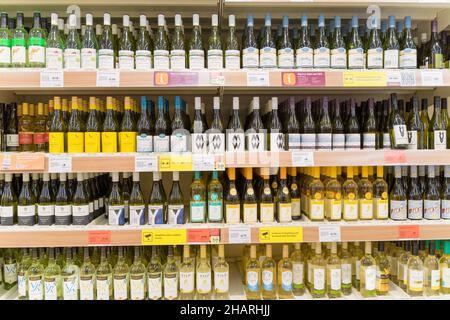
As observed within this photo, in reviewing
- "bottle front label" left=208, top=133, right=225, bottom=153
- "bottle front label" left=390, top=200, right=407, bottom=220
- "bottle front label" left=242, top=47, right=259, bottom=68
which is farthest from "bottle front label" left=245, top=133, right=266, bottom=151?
"bottle front label" left=390, top=200, right=407, bottom=220

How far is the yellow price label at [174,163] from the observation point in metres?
1.76

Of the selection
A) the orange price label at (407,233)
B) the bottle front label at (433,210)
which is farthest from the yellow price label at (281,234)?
the bottle front label at (433,210)

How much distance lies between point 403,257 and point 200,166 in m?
1.26

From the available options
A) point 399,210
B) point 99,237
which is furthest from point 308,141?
point 99,237

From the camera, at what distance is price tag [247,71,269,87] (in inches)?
69.2

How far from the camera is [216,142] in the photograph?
1835mm

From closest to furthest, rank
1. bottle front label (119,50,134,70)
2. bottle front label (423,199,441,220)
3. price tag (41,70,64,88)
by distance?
1. price tag (41,70,64,88)
2. bottle front label (119,50,134,70)
3. bottle front label (423,199,441,220)

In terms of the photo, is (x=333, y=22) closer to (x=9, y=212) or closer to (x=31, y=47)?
(x=31, y=47)

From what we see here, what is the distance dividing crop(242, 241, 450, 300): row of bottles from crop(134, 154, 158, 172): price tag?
670mm

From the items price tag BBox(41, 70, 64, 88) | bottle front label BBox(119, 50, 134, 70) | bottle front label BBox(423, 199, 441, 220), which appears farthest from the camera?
bottle front label BBox(423, 199, 441, 220)

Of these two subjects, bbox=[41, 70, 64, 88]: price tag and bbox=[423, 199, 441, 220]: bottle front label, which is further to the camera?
bbox=[423, 199, 441, 220]: bottle front label

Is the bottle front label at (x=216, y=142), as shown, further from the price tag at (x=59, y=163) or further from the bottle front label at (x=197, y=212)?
the price tag at (x=59, y=163)

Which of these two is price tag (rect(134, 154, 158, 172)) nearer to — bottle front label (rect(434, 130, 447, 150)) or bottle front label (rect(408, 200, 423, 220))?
bottle front label (rect(408, 200, 423, 220))
